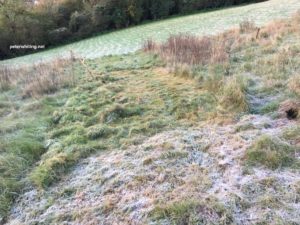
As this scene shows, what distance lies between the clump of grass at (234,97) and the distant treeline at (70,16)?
687 inches

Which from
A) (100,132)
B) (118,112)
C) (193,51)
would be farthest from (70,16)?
(100,132)

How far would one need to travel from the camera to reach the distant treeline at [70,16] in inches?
789

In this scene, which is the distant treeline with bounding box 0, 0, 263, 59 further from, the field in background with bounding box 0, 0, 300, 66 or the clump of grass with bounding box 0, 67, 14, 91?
the clump of grass with bounding box 0, 67, 14, 91

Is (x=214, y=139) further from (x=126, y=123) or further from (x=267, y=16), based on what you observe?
(x=267, y=16)

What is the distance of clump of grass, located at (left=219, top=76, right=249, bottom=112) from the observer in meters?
4.70

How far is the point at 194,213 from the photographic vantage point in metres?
2.91

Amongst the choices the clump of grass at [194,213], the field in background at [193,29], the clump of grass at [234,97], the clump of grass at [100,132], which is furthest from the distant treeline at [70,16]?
the clump of grass at [194,213]

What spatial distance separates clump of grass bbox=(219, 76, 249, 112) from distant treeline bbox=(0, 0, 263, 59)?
17.4 meters

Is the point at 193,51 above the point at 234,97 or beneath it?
above

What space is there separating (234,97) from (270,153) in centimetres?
150

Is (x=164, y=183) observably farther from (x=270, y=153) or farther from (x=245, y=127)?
(x=245, y=127)

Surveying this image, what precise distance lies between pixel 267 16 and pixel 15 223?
1187 centimetres

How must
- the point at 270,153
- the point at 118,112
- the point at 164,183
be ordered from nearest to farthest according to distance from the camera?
the point at 164,183
the point at 270,153
the point at 118,112

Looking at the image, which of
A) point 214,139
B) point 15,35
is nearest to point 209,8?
A: point 15,35
